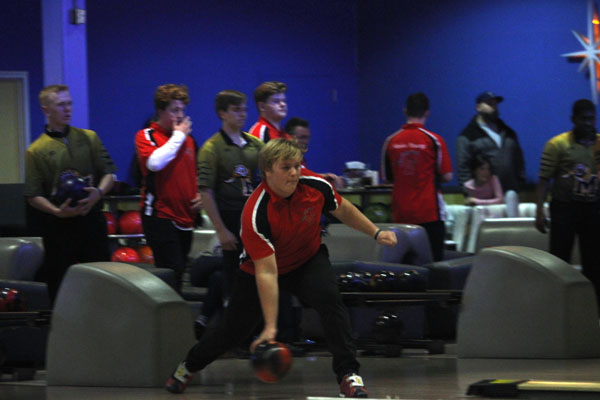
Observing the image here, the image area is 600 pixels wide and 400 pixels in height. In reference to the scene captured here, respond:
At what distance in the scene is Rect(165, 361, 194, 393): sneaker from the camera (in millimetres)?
6297

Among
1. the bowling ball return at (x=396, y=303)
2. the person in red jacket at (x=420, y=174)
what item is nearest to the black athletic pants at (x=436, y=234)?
the person in red jacket at (x=420, y=174)

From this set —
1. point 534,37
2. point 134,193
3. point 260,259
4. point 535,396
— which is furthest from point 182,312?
point 534,37

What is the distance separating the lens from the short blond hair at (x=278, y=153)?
5.87 meters

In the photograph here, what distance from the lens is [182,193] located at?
316 inches

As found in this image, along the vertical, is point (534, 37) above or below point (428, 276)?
above

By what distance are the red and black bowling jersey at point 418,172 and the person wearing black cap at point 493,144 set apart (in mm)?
3856

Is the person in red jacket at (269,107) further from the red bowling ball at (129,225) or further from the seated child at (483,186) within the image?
the red bowling ball at (129,225)

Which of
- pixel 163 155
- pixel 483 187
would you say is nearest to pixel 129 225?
pixel 483 187

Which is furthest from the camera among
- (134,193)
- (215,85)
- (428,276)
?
(215,85)

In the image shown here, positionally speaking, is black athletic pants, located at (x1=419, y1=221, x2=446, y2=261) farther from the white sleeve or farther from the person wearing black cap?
the person wearing black cap

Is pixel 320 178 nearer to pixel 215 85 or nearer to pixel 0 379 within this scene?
pixel 0 379

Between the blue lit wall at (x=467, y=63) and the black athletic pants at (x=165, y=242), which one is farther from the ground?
the blue lit wall at (x=467, y=63)

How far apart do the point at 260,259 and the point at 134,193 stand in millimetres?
8794

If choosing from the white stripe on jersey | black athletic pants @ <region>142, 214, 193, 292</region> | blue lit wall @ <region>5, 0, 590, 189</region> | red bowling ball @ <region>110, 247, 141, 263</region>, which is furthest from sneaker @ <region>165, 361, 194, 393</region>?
blue lit wall @ <region>5, 0, 590, 189</region>
